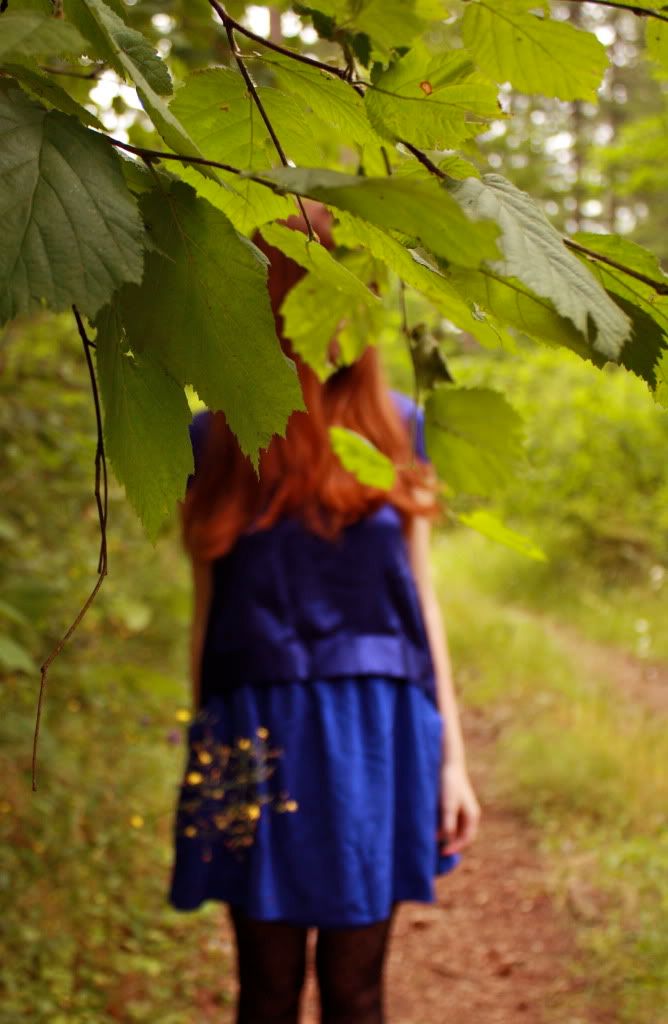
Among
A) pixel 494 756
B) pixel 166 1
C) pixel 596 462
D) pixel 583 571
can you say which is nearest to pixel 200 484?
pixel 166 1

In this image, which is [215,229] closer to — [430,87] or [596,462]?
[430,87]

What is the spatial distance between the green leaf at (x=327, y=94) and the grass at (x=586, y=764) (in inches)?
115

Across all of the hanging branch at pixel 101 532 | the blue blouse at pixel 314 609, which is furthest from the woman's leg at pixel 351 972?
the hanging branch at pixel 101 532

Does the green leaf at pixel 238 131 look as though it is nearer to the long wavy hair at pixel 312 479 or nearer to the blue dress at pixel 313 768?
the long wavy hair at pixel 312 479

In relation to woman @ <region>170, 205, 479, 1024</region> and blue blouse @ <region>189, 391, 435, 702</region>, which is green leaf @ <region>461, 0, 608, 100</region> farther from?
blue blouse @ <region>189, 391, 435, 702</region>

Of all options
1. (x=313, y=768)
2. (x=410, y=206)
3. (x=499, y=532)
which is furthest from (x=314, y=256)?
(x=313, y=768)

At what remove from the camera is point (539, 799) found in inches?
163

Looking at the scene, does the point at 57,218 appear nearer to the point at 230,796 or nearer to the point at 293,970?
the point at 230,796

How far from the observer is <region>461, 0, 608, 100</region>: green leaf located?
1.61 feet

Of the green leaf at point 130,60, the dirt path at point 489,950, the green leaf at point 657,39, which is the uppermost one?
the green leaf at point 657,39

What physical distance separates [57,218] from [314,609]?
158 cm

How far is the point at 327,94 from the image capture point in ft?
1.65

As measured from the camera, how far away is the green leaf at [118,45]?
0.38 m

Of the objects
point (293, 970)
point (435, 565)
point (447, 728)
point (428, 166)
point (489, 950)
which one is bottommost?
point (489, 950)
